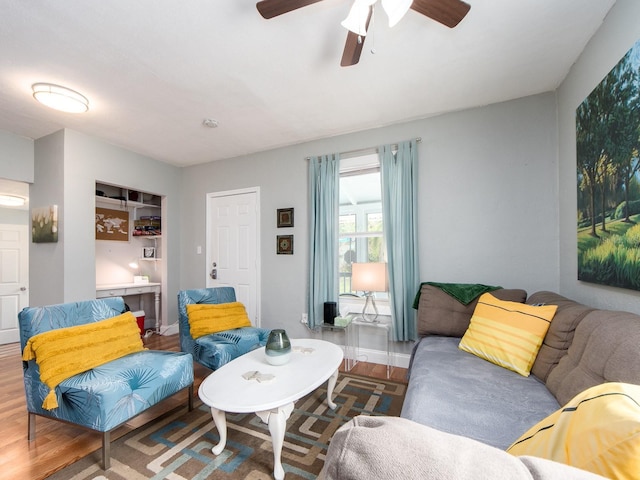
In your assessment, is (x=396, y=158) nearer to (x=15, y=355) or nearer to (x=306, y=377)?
(x=306, y=377)

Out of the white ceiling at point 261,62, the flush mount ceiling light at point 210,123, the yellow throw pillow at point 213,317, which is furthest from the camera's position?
the flush mount ceiling light at point 210,123

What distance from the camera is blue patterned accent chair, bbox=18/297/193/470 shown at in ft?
5.42

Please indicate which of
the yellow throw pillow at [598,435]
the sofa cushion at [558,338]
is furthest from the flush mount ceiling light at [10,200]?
the sofa cushion at [558,338]

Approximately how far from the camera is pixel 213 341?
2664mm

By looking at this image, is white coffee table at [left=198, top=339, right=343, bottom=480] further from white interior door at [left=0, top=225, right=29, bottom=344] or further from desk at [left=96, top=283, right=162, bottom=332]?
white interior door at [left=0, top=225, right=29, bottom=344]

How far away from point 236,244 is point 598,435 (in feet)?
13.3

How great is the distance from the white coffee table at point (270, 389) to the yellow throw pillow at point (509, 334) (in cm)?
97

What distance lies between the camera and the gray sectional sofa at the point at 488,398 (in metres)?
0.42

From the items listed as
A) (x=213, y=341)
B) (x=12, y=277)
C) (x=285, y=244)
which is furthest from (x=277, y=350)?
(x=12, y=277)

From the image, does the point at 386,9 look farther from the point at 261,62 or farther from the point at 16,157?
the point at 16,157

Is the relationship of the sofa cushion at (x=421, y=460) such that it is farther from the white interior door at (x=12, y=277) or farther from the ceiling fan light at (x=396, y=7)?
the white interior door at (x=12, y=277)

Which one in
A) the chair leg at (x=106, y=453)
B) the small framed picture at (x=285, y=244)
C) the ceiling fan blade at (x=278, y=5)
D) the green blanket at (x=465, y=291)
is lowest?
the chair leg at (x=106, y=453)

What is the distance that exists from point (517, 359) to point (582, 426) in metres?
1.38

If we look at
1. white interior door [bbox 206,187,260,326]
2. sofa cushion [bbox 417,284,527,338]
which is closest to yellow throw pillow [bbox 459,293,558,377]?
sofa cushion [bbox 417,284,527,338]
